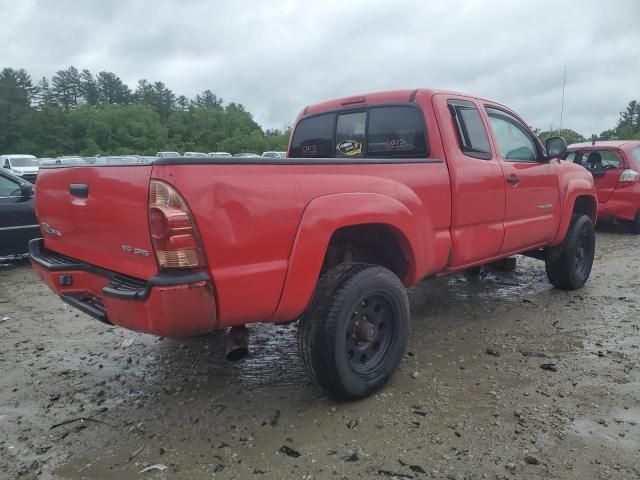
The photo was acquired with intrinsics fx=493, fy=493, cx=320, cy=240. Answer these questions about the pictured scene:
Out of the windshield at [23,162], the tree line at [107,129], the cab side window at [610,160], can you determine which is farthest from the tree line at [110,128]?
the cab side window at [610,160]

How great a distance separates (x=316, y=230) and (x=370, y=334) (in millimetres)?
782

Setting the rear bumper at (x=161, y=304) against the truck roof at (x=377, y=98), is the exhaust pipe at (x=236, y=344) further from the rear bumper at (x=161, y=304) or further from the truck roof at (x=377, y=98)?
the truck roof at (x=377, y=98)

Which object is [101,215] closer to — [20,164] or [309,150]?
[309,150]

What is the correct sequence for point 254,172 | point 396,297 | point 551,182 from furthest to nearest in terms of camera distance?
1. point 551,182
2. point 396,297
3. point 254,172

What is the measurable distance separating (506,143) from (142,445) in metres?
3.59

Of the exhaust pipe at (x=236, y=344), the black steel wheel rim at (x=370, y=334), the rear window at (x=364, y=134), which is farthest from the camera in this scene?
the rear window at (x=364, y=134)

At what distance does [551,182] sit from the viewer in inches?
181

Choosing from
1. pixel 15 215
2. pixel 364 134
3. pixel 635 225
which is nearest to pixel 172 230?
pixel 364 134

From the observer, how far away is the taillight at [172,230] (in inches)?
84.7

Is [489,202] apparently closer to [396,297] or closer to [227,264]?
[396,297]

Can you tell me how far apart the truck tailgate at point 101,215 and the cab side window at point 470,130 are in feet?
7.82

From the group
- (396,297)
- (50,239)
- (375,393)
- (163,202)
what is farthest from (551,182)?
(50,239)

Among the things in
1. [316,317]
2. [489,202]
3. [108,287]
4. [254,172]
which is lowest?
[316,317]

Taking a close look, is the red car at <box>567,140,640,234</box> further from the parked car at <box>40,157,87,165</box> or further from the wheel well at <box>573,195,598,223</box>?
the parked car at <box>40,157,87,165</box>
